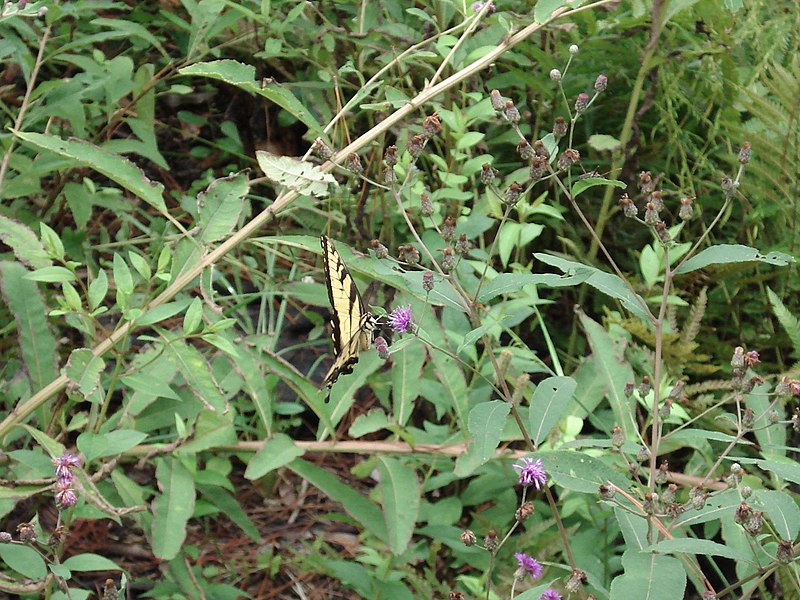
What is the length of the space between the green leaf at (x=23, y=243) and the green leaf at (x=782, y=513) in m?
1.58

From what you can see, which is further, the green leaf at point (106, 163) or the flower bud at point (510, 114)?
the green leaf at point (106, 163)

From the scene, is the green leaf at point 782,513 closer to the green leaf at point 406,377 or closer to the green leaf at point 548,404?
the green leaf at point 548,404

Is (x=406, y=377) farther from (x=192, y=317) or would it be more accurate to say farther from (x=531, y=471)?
(x=531, y=471)

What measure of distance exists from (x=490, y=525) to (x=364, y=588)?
37cm

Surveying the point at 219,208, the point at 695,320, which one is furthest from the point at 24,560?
the point at 695,320

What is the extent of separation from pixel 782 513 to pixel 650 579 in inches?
11.9

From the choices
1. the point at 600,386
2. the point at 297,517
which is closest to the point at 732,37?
the point at 600,386

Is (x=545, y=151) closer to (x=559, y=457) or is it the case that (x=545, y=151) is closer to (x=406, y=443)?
(x=559, y=457)

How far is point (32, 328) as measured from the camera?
2.41m

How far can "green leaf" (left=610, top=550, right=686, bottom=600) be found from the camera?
1.44m

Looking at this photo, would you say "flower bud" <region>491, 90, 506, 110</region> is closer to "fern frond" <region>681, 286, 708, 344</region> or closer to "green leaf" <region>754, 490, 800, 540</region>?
"green leaf" <region>754, 490, 800, 540</region>

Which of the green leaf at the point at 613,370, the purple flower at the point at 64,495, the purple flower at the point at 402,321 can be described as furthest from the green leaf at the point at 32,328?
the green leaf at the point at 613,370

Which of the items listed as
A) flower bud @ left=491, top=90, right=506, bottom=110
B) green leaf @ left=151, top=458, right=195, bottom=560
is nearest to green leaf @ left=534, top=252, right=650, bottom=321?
flower bud @ left=491, top=90, right=506, bottom=110

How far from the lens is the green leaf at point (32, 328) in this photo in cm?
240
